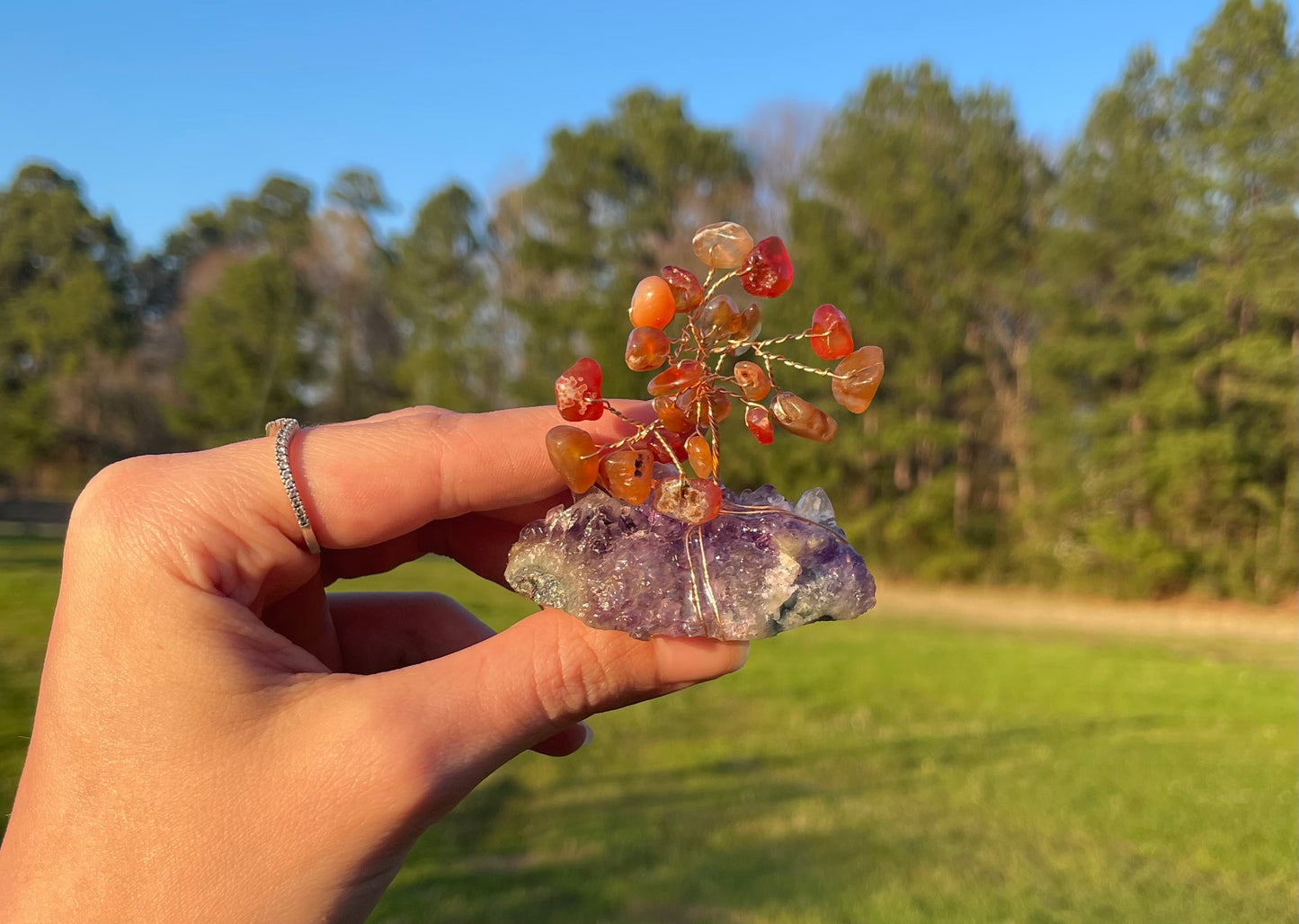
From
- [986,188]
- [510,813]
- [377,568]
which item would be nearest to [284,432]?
[377,568]

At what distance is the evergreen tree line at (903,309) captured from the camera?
38.0ft

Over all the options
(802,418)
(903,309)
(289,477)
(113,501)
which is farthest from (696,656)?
(903,309)

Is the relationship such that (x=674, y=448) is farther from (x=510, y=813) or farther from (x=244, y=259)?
(x=244, y=259)

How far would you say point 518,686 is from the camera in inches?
43.7

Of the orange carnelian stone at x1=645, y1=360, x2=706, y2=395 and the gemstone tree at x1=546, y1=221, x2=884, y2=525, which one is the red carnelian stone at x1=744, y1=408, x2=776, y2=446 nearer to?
the gemstone tree at x1=546, y1=221, x2=884, y2=525

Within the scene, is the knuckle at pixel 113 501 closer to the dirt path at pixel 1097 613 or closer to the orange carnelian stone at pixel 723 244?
the orange carnelian stone at pixel 723 244

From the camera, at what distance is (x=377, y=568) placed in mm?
1562

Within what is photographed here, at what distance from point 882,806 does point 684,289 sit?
3.40 meters

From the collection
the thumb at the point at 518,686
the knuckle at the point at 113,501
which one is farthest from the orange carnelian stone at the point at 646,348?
the knuckle at the point at 113,501

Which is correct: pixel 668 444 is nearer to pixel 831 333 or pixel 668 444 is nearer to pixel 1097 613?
pixel 831 333

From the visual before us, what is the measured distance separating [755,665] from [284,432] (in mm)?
6038

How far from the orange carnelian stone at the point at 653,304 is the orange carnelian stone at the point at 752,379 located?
0.37 ft

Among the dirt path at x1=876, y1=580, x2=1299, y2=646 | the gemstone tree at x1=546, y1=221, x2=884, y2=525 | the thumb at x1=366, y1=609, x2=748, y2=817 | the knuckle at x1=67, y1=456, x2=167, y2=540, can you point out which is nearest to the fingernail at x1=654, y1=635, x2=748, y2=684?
the thumb at x1=366, y1=609, x2=748, y2=817

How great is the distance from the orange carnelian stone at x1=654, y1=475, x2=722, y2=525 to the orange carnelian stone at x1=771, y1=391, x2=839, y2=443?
122 mm
